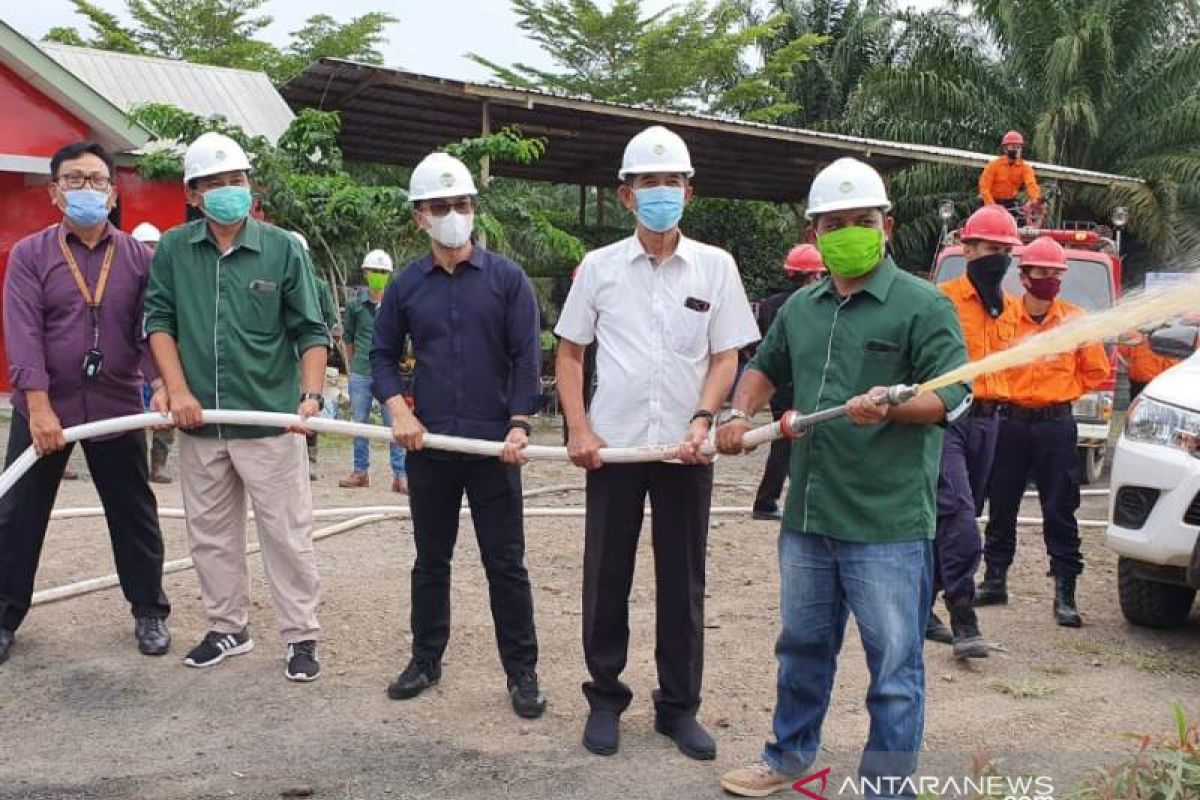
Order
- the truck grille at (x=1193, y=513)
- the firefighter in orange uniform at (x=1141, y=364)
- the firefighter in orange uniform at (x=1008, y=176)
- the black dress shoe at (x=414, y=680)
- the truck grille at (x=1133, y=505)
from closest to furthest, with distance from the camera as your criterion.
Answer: the black dress shoe at (x=414, y=680)
the truck grille at (x=1193, y=513)
the truck grille at (x=1133, y=505)
the firefighter in orange uniform at (x=1008, y=176)
the firefighter in orange uniform at (x=1141, y=364)

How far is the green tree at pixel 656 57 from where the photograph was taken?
97.9 feet

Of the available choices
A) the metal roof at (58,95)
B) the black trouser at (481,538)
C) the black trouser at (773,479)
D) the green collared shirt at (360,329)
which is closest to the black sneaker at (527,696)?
the black trouser at (481,538)

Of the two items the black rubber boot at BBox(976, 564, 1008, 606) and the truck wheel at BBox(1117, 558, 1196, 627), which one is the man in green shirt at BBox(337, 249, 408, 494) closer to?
the black rubber boot at BBox(976, 564, 1008, 606)

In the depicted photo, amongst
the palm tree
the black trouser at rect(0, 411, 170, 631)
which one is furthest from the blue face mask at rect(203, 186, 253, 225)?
the palm tree

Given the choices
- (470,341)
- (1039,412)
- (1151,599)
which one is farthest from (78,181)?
(1151,599)

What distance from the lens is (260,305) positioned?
198 inches

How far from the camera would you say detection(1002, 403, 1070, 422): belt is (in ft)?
20.3

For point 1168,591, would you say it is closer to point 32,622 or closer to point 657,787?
point 657,787

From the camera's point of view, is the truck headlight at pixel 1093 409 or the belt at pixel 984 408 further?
the truck headlight at pixel 1093 409

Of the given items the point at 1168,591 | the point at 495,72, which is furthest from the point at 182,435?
the point at 495,72

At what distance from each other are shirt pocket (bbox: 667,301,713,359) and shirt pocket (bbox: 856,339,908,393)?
76 centimetres

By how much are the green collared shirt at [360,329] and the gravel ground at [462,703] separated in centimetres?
305

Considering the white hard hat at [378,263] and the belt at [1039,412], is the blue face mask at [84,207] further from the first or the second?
the white hard hat at [378,263]

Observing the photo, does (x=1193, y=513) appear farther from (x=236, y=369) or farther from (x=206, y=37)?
(x=206, y=37)
